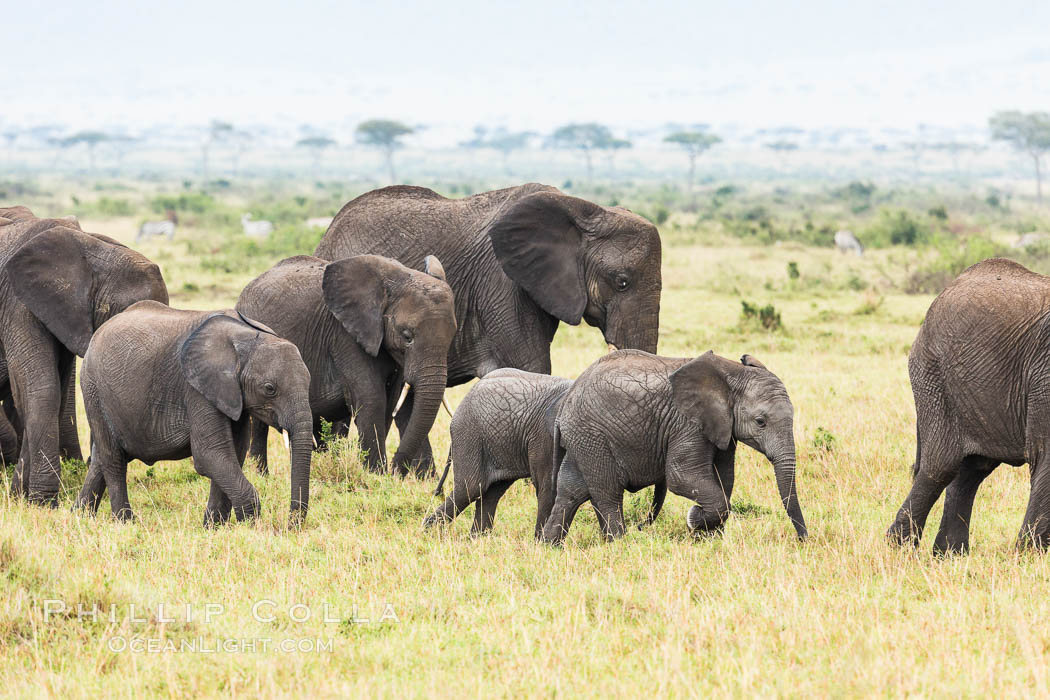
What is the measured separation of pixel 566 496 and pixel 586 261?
9.43ft

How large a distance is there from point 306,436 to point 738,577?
272 cm

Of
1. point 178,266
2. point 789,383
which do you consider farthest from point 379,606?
point 178,266

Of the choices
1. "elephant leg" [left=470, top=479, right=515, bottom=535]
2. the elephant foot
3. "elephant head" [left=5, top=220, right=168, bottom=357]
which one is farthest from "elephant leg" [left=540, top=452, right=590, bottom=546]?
"elephant head" [left=5, top=220, right=168, bottom=357]

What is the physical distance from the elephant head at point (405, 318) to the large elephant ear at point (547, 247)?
32.0 inches

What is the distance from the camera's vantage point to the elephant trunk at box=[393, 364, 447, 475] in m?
9.54

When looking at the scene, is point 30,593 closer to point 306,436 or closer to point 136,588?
point 136,588

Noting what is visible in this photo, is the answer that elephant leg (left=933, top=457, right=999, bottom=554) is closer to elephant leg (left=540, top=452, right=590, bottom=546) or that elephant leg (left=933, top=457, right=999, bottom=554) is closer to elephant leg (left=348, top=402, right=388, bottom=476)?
elephant leg (left=540, top=452, right=590, bottom=546)

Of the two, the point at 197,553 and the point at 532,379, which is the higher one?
the point at 532,379

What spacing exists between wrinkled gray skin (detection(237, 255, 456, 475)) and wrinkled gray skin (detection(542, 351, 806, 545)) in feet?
6.06

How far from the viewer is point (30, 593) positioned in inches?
242

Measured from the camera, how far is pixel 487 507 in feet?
27.6

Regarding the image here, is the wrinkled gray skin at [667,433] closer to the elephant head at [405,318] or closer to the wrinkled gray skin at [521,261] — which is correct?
the elephant head at [405,318]

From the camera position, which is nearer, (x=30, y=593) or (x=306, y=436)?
(x=30, y=593)

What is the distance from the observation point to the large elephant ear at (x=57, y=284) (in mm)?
9141
